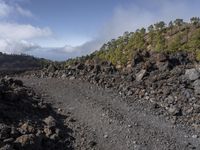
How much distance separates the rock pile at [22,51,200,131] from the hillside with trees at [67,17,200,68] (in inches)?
40.2

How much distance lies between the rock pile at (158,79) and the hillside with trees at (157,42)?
1020 millimetres

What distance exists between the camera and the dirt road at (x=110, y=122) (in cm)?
1744

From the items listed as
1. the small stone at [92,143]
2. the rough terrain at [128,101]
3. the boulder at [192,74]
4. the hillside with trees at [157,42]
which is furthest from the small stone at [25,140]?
the hillside with trees at [157,42]

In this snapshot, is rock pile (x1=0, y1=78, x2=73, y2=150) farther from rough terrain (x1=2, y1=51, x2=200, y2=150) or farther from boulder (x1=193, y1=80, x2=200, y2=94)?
boulder (x1=193, y1=80, x2=200, y2=94)

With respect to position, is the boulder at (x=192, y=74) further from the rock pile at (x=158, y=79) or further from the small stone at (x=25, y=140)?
the small stone at (x=25, y=140)

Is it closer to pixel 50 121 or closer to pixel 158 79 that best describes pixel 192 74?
pixel 158 79

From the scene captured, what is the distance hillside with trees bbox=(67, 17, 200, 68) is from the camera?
28.0 m

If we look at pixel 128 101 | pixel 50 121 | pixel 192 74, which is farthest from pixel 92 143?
pixel 192 74

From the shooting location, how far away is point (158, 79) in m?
24.0

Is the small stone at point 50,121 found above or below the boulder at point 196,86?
below

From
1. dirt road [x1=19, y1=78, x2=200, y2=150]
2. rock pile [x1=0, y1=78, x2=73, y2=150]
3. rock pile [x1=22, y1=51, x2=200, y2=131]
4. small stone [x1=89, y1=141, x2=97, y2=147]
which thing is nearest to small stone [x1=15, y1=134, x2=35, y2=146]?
rock pile [x1=0, y1=78, x2=73, y2=150]

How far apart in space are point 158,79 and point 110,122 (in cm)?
596

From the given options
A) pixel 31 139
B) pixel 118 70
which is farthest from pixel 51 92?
pixel 31 139

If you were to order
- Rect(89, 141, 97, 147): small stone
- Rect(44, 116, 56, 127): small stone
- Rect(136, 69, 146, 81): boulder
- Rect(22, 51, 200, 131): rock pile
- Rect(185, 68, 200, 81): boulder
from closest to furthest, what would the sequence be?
Rect(89, 141, 97, 147): small stone → Rect(44, 116, 56, 127): small stone → Rect(22, 51, 200, 131): rock pile → Rect(185, 68, 200, 81): boulder → Rect(136, 69, 146, 81): boulder
